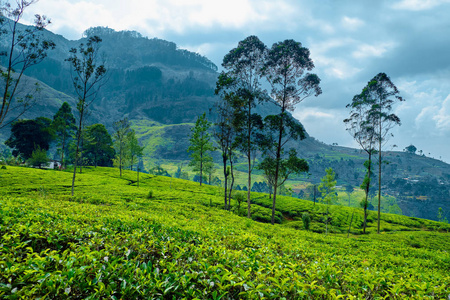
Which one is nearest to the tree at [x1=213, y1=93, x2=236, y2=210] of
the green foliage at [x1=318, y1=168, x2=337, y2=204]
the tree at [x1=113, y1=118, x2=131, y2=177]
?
the green foliage at [x1=318, y1=168, x2=337, y2=204]

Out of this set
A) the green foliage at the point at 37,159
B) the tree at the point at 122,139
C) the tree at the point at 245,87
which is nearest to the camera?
the tree at the point at 245,87

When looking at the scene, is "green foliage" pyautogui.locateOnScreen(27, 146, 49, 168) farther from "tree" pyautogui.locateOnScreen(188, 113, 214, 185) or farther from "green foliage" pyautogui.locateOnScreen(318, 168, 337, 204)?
"green foliage" pyautogui.locateOnScreen(318, 168, 337, 204)

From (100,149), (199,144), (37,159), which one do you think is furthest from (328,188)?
(100,149)

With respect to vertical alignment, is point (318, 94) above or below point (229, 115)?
above

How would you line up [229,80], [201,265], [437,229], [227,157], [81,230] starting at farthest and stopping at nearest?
[437,229] → [227,157] → [229,80] → [81,230] → [201,265]

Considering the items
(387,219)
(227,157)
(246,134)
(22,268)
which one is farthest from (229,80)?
(387,219)

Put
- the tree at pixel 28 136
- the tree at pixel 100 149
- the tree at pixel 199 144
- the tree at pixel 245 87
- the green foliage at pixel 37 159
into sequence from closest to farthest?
the tree at pixel 245 87 < the tree at pixel 199 144 < the green foliage at pixel 37 159 < the tree at pixel 28 136 < the tree at pixel 100 149

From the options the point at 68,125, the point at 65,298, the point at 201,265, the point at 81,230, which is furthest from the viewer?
the point at 68,125

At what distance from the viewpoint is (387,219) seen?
51844 mm

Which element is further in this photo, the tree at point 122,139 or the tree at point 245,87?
the tree at point 122,139

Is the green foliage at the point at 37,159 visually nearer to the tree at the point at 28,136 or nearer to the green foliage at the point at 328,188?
the tree at the point at 28,136

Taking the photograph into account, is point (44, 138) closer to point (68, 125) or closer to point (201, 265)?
point (68, 125)

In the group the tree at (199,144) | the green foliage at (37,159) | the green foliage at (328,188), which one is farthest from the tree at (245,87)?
the green foliage at (37,159)

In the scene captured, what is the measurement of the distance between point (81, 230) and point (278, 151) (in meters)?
25.3
